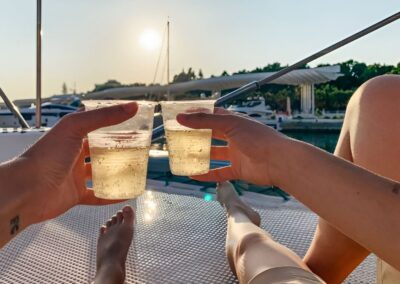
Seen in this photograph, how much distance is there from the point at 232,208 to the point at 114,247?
0.62m

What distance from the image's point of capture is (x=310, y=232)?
199 centimetres

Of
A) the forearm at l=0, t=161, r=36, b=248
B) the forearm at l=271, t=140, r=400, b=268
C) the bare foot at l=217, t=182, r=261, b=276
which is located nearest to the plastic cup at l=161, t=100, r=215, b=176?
the forearm at l=271, t=140, r=400, b=268

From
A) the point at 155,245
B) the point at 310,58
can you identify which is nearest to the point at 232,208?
the point at 155,245

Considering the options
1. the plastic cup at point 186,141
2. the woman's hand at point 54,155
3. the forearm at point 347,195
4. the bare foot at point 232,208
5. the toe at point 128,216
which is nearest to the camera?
the forearm at point 347,195

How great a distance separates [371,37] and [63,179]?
2.21m

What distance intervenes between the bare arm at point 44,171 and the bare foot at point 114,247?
50cm

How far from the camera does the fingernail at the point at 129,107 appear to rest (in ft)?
3.07

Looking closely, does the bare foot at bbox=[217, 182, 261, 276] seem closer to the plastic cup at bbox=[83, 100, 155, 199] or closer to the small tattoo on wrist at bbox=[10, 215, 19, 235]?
the plastic cup at bbox=[83, 100, 155, 199]

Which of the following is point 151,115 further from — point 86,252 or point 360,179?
point 86,252

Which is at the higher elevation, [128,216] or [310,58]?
[310,58]

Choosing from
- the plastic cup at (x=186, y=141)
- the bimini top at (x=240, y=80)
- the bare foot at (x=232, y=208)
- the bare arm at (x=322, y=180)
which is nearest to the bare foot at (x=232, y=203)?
the bare foot at (x=232, y=208)

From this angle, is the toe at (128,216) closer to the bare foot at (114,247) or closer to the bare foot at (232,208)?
the bare foot at (114,247)

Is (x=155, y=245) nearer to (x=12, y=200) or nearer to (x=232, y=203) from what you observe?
(x=232, y=203)

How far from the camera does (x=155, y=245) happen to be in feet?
6.05
